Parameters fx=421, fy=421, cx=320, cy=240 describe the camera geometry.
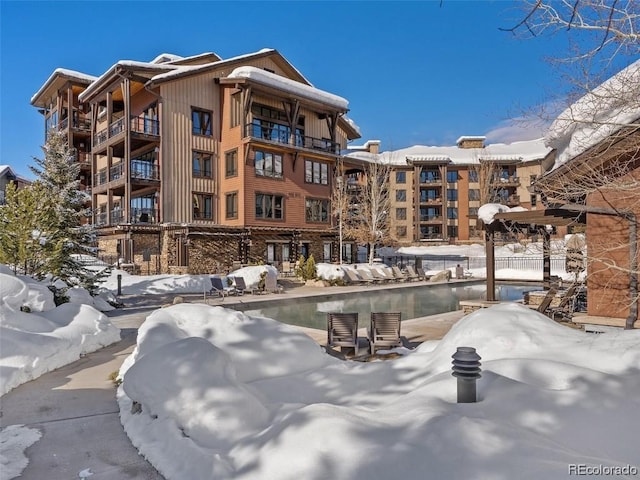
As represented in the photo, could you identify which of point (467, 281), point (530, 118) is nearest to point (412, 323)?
point (530, 118)

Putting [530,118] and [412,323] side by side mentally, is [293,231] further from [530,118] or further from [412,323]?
[530,118]

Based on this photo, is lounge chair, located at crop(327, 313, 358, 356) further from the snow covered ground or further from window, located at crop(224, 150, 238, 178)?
window, located at crop(224, 150, 238, 178)

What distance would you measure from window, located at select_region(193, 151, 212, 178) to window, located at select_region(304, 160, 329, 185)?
285 inches

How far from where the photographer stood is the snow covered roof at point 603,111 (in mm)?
5855

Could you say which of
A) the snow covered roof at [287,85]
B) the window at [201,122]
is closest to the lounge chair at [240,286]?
the window at [201,122]

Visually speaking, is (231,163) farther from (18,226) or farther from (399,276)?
(18,226)

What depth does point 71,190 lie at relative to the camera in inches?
637

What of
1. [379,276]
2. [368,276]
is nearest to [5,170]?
[368,276]

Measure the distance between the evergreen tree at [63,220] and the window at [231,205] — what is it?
11.8 m

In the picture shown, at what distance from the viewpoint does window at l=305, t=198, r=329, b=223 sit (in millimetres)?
32344

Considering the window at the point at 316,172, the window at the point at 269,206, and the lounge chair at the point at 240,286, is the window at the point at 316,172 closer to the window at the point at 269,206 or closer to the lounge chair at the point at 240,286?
the window at the point at 269,206

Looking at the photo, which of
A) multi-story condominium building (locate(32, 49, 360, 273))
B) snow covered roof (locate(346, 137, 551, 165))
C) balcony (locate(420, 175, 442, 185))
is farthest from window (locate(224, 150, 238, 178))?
balcony (locate(420, 175, 442, 185))

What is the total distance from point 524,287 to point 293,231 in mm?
15564

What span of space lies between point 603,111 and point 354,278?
19643 millimetres
